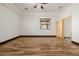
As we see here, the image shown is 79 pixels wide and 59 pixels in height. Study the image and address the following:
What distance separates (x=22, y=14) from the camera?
11.9 meters

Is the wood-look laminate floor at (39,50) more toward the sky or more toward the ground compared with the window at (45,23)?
more toward the ground

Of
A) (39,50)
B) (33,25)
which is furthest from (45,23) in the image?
(39,50)

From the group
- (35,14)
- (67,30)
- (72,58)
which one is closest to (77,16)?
(72,58)

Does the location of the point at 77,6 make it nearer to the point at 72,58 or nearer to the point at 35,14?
the point at 72,58

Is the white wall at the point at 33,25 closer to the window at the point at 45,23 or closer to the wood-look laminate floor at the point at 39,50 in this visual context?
the window at the point at 45,23

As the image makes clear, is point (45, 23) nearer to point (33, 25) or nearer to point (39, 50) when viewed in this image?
point (33, 25)

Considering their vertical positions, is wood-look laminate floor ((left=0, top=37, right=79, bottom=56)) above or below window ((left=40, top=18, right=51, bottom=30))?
below

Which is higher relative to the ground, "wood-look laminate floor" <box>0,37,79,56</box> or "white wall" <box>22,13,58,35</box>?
"white wall" <box>22,13,58,35</box>

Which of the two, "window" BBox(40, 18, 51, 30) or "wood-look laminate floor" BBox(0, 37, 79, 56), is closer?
"wood-look laminate floor" BBox(0, 37, 79, 56)

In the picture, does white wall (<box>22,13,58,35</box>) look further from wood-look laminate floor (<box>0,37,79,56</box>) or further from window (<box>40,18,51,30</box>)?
wood-look laminate floor (<box>0,37,79,56</box>)

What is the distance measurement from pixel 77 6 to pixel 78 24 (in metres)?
0.94

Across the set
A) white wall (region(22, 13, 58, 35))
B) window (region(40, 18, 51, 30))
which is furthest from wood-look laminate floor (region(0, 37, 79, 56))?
window (region(40, 18, 51, 30))

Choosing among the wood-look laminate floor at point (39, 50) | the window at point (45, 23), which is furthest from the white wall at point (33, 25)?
the wood-look laminate floor at point (39, 50)

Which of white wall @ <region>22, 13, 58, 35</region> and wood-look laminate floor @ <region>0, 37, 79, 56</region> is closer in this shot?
wood-look laminate floor @ <region>0, 37, 79, 56</region>
